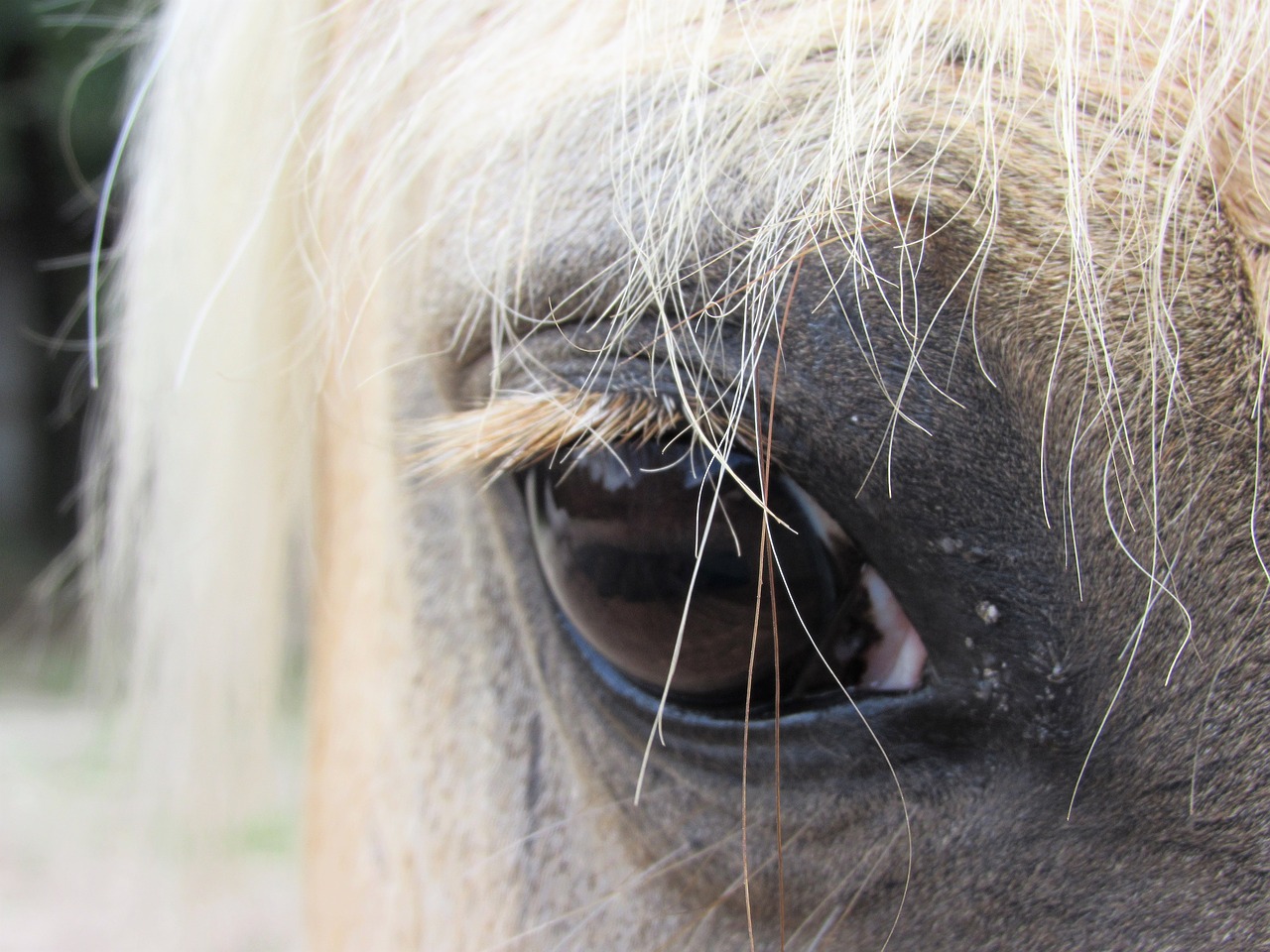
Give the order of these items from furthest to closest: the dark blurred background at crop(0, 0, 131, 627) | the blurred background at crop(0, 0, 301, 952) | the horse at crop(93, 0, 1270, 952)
Answer: 1. the dark blurred background at crop(0, 0, 131, 627)
2. the blurred background at crop(0, 0, 301, 952)
3. the horse at crop(93, 0, 1270, 952)

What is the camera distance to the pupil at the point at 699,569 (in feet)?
2.02

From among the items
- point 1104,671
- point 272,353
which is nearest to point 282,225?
point 272,353

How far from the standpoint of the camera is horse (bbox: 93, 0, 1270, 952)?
1.75 feet

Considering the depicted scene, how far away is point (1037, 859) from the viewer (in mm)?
583

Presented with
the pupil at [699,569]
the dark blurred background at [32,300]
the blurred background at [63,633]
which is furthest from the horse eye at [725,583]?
the dark blurred background at [32,300]

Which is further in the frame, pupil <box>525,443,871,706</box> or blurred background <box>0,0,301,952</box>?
blurred background <box>0,0,301,952</box>

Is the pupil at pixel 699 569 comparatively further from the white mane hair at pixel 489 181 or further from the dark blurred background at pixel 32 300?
the dark blurred background at pixel 32 300

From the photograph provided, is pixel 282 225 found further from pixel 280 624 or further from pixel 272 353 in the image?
pixel 280 624

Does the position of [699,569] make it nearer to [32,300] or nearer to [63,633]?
[63,633]

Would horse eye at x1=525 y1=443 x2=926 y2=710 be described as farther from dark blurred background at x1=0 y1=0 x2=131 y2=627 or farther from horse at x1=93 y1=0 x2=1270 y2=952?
dark blurred background at x1=0 y1=0 x2=131 y2=627

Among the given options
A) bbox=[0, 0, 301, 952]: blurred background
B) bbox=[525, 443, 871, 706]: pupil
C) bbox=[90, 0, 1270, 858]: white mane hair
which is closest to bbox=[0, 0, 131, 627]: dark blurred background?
bbox=[0, 0, 301, 952]: blurred background

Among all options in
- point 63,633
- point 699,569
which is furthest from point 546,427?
point 63,633

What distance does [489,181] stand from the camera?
2.30ft

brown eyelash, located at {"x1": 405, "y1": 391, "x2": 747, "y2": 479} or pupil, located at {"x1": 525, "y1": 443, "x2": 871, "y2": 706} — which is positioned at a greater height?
brown eyelash, located at {"x1": 405, "y1": 391, "x2": 747, "y2": 479}
